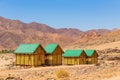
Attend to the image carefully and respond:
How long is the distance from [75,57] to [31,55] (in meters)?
8.62

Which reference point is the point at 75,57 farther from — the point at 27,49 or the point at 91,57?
the point at 27,49

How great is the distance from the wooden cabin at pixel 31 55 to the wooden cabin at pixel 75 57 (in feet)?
17.2

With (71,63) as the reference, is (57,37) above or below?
above

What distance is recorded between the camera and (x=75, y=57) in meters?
55.2

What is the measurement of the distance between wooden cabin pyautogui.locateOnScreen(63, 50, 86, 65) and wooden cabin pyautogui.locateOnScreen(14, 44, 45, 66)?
5254 mm

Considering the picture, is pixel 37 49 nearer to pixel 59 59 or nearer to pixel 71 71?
pixel 59 59

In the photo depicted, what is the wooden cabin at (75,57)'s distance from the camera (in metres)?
55.1

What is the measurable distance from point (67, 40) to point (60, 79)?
153060mm

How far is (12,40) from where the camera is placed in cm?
17275

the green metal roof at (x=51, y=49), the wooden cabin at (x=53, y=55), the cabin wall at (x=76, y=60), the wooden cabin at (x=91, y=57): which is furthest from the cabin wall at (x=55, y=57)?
the wooden cabin at (x=91, y=57)

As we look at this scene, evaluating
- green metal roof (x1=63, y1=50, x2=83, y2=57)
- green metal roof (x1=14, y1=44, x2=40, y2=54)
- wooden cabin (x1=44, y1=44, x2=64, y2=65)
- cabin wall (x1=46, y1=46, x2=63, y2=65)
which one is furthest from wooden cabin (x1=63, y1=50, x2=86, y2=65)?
green metal roof (x1=14, y1=44, x2=40, y2=54)

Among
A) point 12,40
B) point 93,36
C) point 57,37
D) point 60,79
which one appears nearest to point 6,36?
point 12,40

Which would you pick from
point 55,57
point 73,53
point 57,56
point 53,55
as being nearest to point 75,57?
Answer: point 73,53

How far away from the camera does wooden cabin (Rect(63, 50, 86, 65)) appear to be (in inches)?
2169
